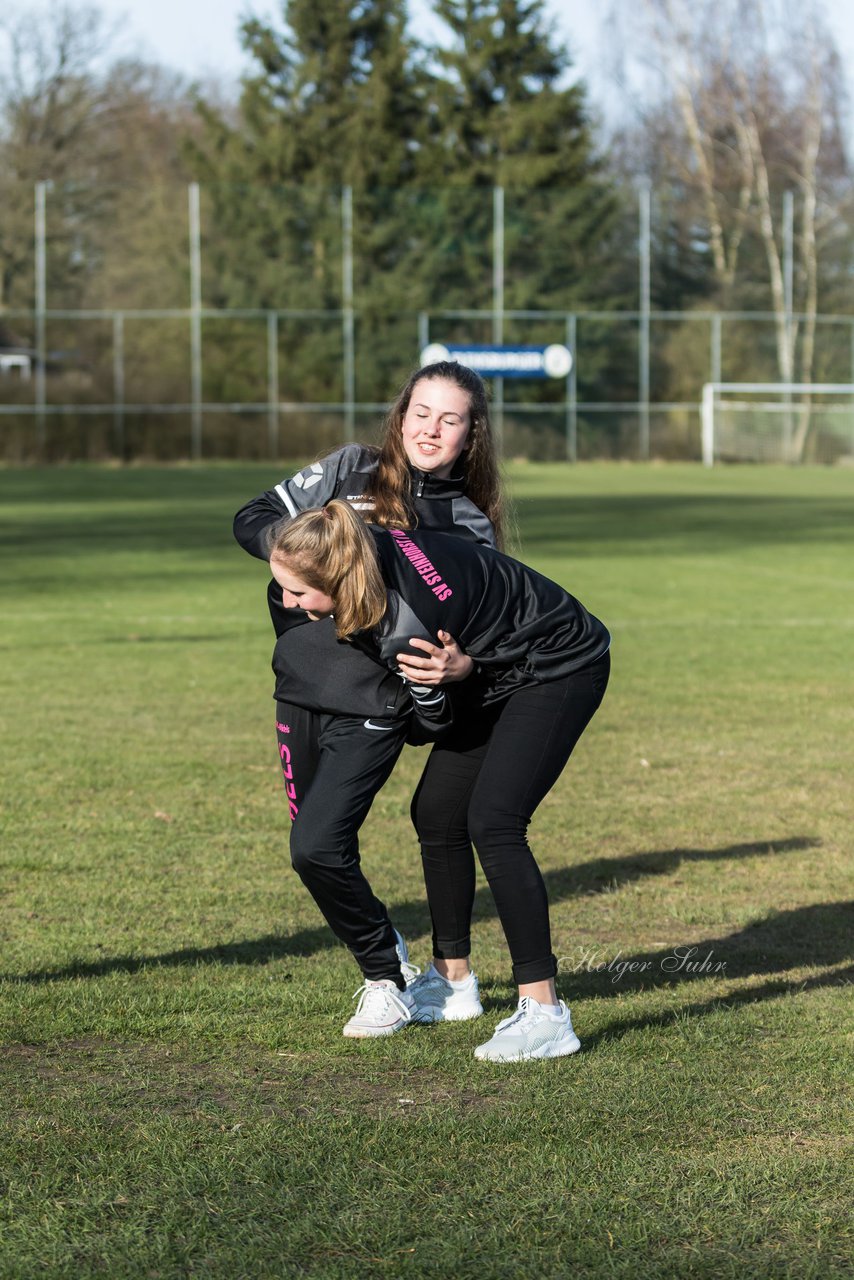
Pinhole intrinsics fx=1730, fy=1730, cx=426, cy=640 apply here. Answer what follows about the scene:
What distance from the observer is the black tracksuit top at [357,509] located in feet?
13.6

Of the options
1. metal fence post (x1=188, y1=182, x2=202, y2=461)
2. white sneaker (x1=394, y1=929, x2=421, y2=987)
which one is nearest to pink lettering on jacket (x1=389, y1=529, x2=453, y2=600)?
white sneaker (x1=394, y1=929, x2=421, y2=987)

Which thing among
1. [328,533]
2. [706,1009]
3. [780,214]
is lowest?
[706,1009]

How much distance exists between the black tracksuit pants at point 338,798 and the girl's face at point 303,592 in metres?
0.35

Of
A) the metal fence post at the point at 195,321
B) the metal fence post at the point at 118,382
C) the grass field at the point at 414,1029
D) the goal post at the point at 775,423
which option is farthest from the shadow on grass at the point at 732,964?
the goal post at the point at 775,423

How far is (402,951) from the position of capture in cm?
462

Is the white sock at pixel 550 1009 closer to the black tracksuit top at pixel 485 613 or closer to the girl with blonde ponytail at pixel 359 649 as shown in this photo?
the girl with blonde ponytail at pixel 359 649

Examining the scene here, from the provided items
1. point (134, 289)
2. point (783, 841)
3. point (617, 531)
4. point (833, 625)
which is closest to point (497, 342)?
point (134, 289)

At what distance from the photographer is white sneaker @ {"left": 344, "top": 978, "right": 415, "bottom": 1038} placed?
441 centimetres

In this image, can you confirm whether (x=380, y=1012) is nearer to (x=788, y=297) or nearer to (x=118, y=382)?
(x=118, y=382)

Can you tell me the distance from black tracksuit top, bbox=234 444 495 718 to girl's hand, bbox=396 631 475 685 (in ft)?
0.55

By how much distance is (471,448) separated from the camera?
4.50 m

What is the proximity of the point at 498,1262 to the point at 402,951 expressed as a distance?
1567 mm

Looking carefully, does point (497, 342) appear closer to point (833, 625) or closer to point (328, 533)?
point (833, 625)

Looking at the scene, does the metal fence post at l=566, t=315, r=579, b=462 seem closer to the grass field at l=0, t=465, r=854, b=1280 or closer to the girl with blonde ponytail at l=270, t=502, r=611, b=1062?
the grass field at l=0, t=465, r=854, b=1280
